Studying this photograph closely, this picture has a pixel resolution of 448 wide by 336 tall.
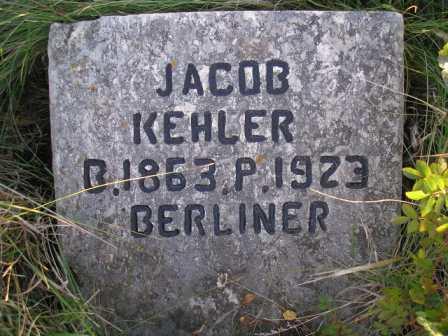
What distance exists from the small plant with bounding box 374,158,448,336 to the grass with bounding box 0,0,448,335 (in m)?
0.04

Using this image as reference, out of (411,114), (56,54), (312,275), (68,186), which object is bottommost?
(312,275)

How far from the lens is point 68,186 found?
207 centimetres

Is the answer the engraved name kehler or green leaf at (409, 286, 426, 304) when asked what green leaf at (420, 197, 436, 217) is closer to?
green leaf at (409, 286, 426, 304)

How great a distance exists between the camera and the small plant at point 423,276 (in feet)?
5.26

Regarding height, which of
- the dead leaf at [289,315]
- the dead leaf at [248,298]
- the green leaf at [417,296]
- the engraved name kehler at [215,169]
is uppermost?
the engraved name kehler at [215,169]

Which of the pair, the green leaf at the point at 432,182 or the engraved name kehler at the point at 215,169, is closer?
the green leaf at the point at 432,182

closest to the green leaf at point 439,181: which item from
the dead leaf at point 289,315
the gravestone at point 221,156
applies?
Answer: the gravestone at point 221,156

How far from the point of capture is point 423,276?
68.6 inches

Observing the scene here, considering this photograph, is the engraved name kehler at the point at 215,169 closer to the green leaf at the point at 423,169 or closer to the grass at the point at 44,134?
the grass at the point at 44,134

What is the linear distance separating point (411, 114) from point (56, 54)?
124 cm

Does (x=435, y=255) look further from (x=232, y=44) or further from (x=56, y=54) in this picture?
(x=56, y=54)

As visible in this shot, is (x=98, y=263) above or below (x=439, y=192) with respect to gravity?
below

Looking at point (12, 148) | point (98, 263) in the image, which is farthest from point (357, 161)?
point (12, 148)

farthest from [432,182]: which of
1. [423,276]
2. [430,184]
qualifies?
[423,276]
